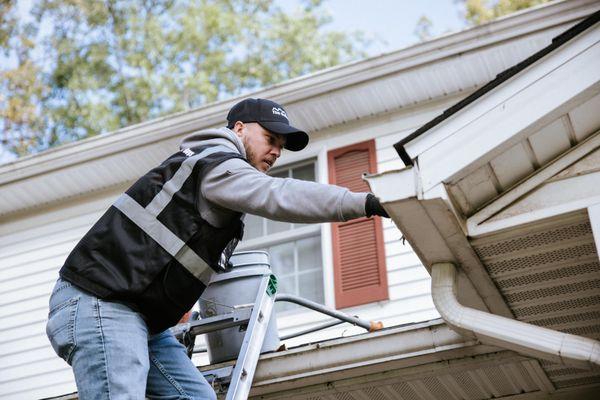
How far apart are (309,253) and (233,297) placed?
254 centimetres

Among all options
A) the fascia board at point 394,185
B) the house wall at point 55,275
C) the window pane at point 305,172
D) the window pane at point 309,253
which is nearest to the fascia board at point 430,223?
the fascia board at point 394,185

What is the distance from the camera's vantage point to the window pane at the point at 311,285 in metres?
7.40

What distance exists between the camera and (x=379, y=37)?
1906 centimetres

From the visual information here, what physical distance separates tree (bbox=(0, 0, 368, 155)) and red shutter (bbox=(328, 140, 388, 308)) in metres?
10.2

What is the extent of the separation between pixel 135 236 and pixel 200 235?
25 centimetres

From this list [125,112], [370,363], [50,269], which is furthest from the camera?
[125,112]

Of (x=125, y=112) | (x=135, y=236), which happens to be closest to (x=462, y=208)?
(x=135, y=236)

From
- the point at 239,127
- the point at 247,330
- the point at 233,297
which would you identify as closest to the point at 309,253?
the point at 233,297

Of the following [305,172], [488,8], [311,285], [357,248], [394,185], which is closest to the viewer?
[394,185]

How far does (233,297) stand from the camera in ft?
17.0

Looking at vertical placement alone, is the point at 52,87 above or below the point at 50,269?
above

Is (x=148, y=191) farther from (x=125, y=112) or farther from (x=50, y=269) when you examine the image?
(x=125, y=112)

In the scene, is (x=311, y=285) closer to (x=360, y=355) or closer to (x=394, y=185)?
(x=360, y=355)

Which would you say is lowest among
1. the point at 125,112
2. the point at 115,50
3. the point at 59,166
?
the point at 59,166
